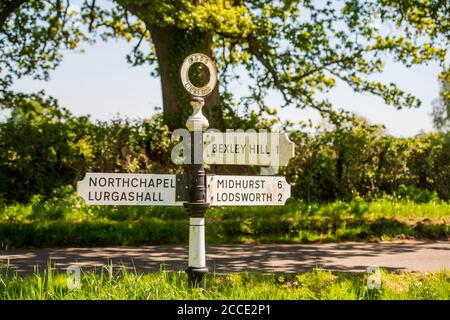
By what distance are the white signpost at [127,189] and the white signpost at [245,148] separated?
0.46 m

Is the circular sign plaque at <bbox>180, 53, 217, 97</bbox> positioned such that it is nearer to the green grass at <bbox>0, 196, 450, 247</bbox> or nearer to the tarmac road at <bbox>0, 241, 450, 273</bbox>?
the tarmac road at <bbox>0, 241, 450, 273</bbox>

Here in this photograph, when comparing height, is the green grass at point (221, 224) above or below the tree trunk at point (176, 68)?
below

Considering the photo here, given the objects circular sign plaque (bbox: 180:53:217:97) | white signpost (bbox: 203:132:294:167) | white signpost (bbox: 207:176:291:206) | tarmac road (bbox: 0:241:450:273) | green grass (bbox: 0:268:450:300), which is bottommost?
tarmac road (bbox: 0:241:450:273)

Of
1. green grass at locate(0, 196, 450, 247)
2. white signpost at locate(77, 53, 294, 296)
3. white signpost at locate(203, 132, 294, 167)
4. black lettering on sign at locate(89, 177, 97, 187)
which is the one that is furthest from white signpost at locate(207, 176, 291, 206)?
green grass at locate(0, 196, 450, 247)

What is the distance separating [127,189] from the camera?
5.56m

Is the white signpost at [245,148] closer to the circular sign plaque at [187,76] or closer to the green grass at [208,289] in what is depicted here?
the circular sign plaque at [187,76]

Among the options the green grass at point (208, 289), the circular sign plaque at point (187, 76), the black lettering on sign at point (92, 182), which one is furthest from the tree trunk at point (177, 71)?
the black lettering on sign at point (92, 182)

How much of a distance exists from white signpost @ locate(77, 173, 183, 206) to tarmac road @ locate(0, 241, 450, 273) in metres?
2.68

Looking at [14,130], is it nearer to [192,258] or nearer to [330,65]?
[330,65]

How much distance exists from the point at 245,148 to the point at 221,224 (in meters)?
6.50

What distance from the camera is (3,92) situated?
61.4 ft

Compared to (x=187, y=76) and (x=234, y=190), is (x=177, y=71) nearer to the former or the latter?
(x=187, y=76)

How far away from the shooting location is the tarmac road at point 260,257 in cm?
877

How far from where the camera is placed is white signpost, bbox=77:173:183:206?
548 cm
